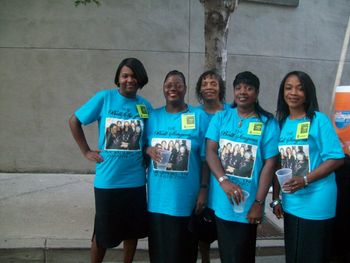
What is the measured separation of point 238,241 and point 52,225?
8.58 ft

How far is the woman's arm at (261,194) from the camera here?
2.56 metres

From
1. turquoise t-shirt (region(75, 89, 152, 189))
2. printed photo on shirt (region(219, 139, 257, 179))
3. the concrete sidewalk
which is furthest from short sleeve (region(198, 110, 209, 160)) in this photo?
the concrete sidewalk

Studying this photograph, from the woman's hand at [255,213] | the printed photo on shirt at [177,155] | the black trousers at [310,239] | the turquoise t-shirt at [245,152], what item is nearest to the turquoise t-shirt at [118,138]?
the printed photo on shirt at [177,155]

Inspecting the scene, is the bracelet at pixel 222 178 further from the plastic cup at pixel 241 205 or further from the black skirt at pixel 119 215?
the black skirt at pixel 119 215

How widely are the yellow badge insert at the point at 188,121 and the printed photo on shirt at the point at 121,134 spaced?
1.30 ft

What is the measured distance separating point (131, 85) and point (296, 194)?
4.77 ft

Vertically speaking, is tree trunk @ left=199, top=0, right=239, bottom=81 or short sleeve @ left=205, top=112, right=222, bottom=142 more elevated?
tree trunk @ left=199, top=0, right=239, bottom=81

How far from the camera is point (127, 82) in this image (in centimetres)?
304

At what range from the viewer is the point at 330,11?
7.63m

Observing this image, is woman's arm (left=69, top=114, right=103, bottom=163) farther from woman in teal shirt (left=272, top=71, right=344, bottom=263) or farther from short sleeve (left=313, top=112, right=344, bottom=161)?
short sleeve (left=313, top=112, right=344, bottom=161)

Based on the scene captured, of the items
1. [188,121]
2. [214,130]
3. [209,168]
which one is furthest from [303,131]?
[188,121]

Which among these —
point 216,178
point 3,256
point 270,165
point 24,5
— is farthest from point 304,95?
point 24,5

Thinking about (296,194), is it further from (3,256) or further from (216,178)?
(3,256)

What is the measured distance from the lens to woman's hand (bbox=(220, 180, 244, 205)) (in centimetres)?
251
